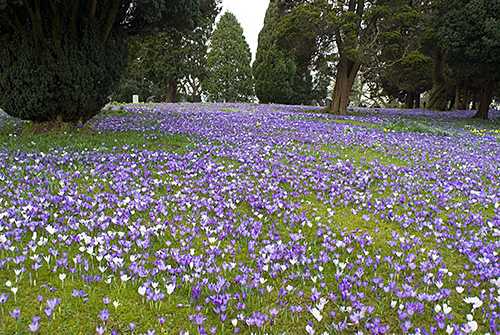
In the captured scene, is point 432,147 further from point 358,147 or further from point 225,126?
point 225,126

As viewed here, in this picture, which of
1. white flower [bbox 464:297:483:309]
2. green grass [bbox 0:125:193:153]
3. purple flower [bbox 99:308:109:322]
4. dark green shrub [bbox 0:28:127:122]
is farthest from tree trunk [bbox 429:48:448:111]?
purple flower [bbox 99:308:109:322]

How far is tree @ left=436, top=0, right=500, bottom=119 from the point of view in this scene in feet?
63.5

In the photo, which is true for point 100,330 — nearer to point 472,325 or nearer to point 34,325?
point 34,325

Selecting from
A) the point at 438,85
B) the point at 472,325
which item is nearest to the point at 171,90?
the point at 438,85

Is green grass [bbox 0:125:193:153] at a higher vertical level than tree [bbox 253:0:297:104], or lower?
lower

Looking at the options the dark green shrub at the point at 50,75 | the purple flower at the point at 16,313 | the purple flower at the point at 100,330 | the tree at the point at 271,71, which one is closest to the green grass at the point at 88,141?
the dark green shrub at the point at 50,75

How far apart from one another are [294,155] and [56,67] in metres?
6.32

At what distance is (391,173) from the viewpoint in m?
8.44

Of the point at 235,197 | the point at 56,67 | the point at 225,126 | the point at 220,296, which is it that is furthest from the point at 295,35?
the point at 220,296

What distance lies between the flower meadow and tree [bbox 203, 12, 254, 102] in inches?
1455

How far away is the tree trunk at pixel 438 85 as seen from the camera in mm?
32531

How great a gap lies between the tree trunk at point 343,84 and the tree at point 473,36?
4.75 meters

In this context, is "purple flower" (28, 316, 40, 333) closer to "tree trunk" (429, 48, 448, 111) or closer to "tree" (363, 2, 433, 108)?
"tree" (363, 2, 433, 108)

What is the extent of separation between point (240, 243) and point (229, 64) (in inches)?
1656
